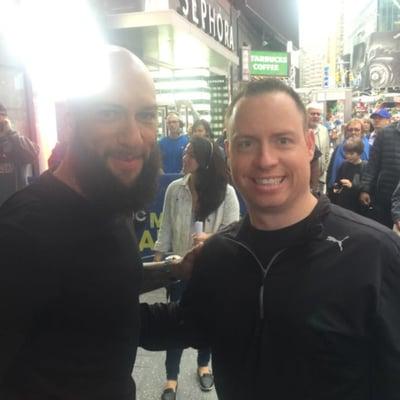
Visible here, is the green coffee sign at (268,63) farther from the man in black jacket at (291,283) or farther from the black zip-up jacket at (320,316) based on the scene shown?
the black zip-up jacket at (320,316)

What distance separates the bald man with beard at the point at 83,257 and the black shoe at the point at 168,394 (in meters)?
1.84

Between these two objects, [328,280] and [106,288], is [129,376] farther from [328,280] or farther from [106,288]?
[328,280]

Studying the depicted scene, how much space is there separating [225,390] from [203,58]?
473 inches

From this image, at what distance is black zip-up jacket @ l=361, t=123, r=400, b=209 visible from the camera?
4789 mm

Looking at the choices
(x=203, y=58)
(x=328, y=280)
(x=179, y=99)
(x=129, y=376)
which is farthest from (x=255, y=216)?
(x=203, y=58)

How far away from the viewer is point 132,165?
152 cm

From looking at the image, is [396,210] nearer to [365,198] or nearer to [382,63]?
[365,198]

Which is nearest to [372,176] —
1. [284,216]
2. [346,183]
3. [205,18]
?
[346,183]

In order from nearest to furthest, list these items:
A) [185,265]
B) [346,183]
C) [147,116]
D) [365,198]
Answer: [147,116] < [185,265] < [365,198] < [346,183]

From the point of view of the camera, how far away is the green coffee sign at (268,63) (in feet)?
57.6

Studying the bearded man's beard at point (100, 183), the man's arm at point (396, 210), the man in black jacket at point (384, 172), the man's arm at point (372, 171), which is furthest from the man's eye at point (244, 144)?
the man's arm at point (372, 171)

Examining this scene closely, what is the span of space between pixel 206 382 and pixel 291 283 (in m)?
2.32

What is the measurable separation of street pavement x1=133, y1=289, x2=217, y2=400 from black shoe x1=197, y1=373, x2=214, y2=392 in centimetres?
3

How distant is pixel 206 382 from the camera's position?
3438 millimetres
